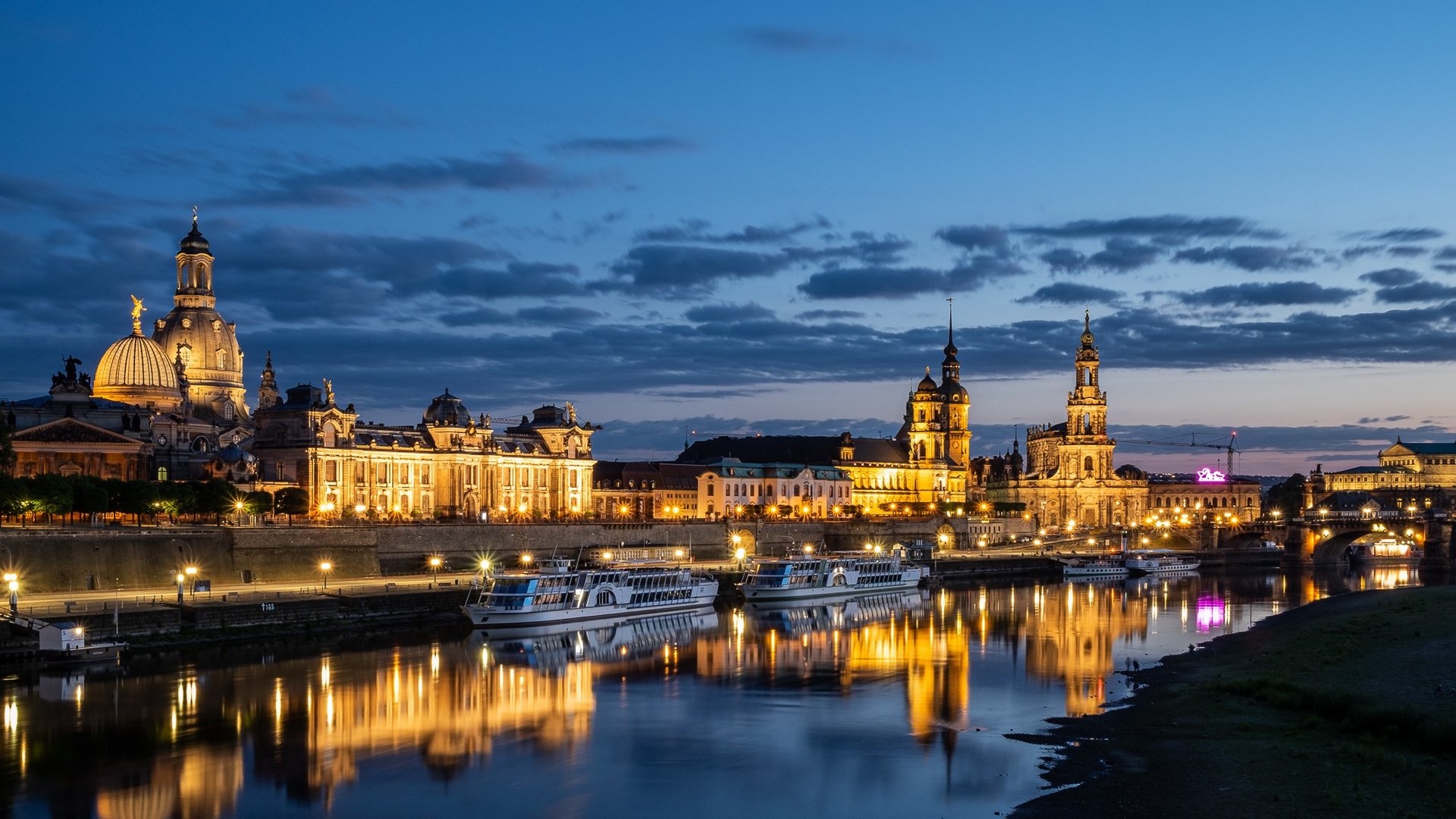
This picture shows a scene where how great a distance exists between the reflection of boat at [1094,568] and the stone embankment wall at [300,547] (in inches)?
965

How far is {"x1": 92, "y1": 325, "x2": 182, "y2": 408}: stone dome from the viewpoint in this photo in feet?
403

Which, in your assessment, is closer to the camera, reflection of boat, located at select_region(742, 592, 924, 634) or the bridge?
reflection of boat, located at select_region(742, 592, 924, 634)

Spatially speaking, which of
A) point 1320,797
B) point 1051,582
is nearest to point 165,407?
point 1051,582

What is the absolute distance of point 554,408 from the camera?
14150cm

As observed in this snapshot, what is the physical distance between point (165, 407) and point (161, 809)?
93589 mm

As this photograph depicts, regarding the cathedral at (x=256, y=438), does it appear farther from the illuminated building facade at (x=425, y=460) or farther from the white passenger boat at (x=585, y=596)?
the white passenger boat at (x=585, y=596)

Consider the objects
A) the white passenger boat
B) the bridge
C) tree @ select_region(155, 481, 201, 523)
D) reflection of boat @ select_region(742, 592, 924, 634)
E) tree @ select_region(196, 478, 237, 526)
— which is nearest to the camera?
the white passenger boat

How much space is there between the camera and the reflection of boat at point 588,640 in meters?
62.8

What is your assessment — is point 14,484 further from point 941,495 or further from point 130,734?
point 941,495

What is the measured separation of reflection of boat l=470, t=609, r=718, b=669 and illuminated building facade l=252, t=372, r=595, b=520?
38195 mm

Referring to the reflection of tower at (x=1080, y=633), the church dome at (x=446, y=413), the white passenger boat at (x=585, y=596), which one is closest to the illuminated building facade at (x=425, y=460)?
the church dome at (x=446, y=413)

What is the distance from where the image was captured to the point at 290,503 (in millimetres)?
102812

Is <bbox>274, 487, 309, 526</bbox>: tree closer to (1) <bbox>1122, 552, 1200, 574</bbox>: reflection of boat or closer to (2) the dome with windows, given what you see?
(2) the dome with windows

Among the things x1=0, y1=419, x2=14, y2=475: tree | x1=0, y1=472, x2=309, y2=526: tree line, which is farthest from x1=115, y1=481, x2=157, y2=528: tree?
x1=0, y1=419, x2=14, y2=475: tree
